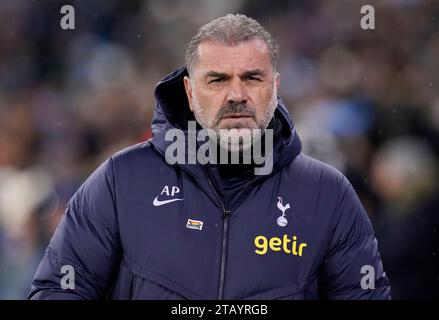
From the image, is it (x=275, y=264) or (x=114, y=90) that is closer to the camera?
(x=275, y=264)

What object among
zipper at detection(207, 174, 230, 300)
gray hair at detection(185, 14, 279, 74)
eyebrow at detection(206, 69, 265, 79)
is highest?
gray hair at detection(185, 14, 279, 74)

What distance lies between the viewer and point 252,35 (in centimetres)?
283

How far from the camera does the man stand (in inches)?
104

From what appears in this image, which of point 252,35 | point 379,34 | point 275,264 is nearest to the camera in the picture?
point 275,264

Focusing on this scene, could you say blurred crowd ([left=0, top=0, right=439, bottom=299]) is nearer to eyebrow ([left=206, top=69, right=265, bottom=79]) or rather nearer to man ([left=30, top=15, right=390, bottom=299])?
man ([left=30, top=15, right=390, bottom=299])

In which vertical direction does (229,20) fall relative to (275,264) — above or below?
above

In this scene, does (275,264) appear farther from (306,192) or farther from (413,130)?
(413,130)

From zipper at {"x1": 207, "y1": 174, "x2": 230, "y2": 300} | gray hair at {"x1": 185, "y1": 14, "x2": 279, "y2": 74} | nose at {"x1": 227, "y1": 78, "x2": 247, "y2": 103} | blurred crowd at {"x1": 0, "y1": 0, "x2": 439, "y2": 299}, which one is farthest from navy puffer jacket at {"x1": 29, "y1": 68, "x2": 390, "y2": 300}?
blurred crowd at {"x1": 0, "y1": 0, "x2": 439, "y2": 299}

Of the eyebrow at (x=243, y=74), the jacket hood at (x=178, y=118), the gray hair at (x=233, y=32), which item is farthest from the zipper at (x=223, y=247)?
the gray hair at (x=233, y=32)

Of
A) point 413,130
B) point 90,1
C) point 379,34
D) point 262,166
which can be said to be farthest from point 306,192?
point 90,1

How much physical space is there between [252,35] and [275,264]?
2.40ft

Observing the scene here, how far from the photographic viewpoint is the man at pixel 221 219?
8.67 feet

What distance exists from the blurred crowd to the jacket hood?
209cm

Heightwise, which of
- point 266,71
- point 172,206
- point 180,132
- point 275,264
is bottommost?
point 275,264
